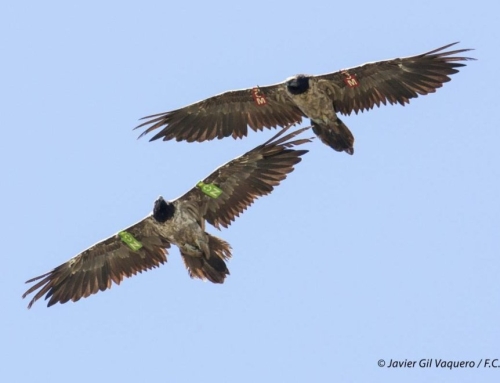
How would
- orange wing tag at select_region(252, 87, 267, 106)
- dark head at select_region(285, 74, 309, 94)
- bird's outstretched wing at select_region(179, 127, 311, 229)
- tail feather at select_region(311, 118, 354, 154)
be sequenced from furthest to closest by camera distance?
1. orange wing tag at select_region(252, 87, 267, 106)
2. tail feather at select_region(311, 118, 354, 154)
3. dark head at select_region(285, 74, 309, 94)
4. bird's outstretched wing at select_region(179, 127, 311, 229)

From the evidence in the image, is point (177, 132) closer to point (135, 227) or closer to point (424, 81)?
point (135, 227)

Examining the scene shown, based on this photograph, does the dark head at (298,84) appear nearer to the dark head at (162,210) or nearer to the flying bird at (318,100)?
the flying bird at (318,100)

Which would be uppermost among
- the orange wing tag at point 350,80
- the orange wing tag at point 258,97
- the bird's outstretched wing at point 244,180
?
the orange wing tag at point 258,97

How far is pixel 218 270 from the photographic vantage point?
2147 centimetres

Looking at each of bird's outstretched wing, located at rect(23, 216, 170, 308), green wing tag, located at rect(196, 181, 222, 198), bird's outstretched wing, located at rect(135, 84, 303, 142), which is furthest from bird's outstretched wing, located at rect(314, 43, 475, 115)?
bird's outstretched wing, located at rect(23, 216, 170, 308)

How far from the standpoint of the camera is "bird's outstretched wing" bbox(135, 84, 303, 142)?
75.5ft

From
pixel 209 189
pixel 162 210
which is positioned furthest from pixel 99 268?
pixel 209 189

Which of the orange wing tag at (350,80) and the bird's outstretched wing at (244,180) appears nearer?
the bird's outstretched wing at (244,180)

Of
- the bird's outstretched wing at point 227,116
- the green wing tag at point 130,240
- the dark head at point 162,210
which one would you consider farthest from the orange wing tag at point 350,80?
the green wing tag at point 130,240

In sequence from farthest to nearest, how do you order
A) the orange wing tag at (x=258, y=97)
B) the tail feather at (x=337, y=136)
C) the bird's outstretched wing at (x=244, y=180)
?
the orange wing tag at (x=258, y=97)
the tail feather at (x=337, y=136)
the bird's outstretched wing at (x=244, y=180)

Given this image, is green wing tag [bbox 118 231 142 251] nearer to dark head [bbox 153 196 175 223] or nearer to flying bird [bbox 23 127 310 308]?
flying bird [bbox 23 127 310 308]

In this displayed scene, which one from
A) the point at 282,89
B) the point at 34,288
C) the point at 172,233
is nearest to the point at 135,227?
the point at 172,233

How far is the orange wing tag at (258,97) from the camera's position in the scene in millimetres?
22844

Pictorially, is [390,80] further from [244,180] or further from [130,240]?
[130,240]
